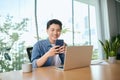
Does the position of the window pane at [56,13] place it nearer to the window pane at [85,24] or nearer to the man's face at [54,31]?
the window pane at [85,24]

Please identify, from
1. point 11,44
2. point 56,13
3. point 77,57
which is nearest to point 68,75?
point 77,57

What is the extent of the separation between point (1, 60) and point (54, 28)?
7.30 feet

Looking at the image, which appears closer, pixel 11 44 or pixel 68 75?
pixel 68 75

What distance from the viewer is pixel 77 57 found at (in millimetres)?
1701

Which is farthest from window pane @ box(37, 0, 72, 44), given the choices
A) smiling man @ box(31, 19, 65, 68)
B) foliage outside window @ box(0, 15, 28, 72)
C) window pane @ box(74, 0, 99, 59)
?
smiling man @ box(31, 19, 65, 68)

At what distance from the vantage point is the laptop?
162 cm

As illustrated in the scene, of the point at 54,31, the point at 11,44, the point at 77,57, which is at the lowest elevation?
the point at 77,57

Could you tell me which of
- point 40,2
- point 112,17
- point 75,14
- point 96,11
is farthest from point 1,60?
point 112,17

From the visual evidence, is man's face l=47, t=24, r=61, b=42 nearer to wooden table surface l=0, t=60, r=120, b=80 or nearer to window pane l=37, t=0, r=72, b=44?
wooden table surface l=0, t=60, r=120, b=80

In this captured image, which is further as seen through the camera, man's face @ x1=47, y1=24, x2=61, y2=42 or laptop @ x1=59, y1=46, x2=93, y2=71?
man's face @ x1=47, y1=24, x2=61, y2=42

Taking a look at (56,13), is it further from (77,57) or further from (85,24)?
(77,57)

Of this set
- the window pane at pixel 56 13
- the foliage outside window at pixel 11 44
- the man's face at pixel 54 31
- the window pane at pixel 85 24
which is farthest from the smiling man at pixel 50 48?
the window pane at pixel 85 24

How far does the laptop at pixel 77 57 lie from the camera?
5.31 ft

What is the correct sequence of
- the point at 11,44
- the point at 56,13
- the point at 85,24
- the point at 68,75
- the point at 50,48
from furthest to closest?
the point at 85,24
the point at 56,13
the point at 11,44
the point at 50,48
the point at 68,75
